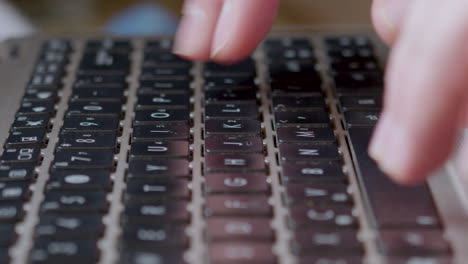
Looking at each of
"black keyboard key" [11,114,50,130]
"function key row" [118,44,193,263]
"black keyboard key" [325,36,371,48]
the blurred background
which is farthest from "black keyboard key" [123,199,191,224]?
the blurred background

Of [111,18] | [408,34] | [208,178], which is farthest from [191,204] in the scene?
[111,18]

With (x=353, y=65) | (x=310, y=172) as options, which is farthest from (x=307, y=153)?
(x=353, y=65)

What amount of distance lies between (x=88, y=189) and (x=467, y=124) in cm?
21

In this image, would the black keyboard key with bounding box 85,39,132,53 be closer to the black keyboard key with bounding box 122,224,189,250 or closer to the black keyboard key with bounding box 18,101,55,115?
the black keyboard key with bounding box 18,101,55,115

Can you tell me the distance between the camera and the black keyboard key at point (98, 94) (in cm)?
40

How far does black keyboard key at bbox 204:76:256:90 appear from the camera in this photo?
41cm

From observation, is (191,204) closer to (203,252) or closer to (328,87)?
(203,252)

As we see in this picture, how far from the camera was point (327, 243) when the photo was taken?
0.28m

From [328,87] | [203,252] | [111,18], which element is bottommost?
[203,252]

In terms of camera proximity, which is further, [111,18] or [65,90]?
[111,18]

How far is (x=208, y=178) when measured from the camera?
0.33 metres

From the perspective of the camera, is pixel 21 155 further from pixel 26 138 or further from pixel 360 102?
pixel 360 102

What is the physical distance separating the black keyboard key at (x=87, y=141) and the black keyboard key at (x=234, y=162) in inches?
2.4

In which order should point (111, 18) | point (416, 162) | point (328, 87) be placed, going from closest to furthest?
point (416, 162), point (328, 87), point (111, 18)
